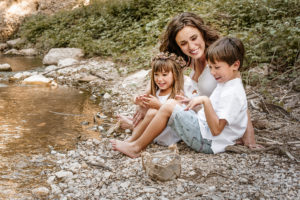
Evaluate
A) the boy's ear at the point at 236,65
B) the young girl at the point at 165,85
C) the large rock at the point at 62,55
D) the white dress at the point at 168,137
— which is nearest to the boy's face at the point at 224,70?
the boy's ear at the point at 236,65

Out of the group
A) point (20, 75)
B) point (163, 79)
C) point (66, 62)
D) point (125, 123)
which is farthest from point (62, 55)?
point (163, 79)

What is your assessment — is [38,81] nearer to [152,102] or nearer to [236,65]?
[152,102]

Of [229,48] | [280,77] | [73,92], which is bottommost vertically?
[73,92]

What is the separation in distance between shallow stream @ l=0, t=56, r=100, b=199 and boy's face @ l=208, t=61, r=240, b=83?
5.86ft

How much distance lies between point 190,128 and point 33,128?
226 centimetres

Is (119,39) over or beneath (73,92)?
over

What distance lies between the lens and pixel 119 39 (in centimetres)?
859

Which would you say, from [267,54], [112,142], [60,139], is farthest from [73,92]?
[267,54]

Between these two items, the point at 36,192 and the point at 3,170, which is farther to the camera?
the point at 3,170

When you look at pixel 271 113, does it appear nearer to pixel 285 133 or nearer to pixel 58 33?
pixel 285 133

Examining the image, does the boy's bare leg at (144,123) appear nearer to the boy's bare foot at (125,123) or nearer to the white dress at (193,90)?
the white dress at (193,90)

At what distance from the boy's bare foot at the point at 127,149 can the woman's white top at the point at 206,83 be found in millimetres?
931

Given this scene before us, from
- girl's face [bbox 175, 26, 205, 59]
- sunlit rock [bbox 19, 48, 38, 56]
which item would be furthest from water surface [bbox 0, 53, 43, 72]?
girl's face [bbox 175, 26, 205, 59]

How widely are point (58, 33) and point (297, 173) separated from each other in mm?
10484
